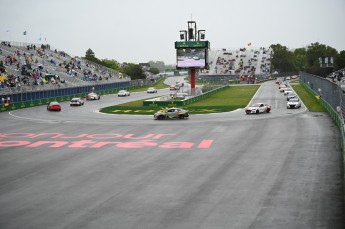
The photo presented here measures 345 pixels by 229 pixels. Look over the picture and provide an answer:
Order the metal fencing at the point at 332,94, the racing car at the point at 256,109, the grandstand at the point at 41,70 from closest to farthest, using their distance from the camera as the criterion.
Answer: the metal fencing at the point at 332,94
the racing car at the point at 256,109
the grandstand at the point at 41,70

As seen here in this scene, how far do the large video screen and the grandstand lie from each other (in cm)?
2121

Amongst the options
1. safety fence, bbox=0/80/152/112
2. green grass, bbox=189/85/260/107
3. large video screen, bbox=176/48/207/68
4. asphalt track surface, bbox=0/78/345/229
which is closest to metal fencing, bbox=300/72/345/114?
asphalt track surface, bbox=0/78/345/229

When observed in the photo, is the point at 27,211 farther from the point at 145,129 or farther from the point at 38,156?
the point at 145,129

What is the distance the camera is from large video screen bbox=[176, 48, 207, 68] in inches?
3201

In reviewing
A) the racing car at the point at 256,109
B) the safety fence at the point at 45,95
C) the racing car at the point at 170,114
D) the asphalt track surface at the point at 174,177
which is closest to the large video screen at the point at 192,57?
the safety fence at the point at 45,95

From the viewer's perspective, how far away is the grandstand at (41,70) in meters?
75.7

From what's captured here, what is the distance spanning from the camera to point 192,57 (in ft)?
267

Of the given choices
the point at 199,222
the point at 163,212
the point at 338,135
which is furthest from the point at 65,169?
the point at 338,135

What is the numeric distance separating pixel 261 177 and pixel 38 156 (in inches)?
556

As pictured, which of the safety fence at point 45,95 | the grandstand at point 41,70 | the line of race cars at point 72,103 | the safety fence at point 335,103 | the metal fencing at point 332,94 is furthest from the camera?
the grandstand at point 41,70

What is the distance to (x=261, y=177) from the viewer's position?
2194 centimetres

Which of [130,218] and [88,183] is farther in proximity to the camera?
[88,183]

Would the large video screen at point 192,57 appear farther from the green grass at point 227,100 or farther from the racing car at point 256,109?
the racing car at point 256,109

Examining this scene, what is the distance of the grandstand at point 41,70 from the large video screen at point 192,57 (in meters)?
21.2
